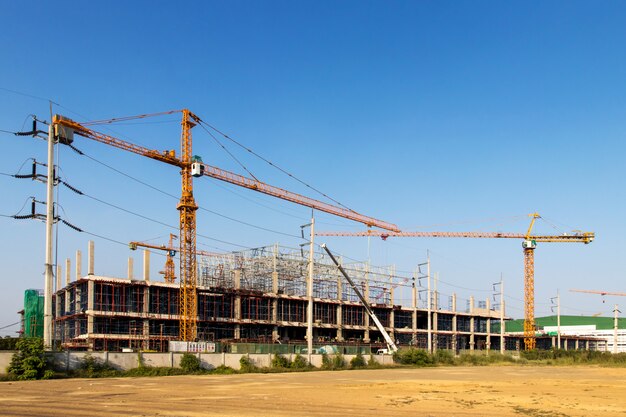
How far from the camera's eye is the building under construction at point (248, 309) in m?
88.4

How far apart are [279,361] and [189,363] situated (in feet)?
34.0

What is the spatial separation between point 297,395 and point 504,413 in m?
10.5

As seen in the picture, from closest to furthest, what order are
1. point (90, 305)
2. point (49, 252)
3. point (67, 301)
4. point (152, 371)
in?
point (49, 252) < point (152, 371) < point (90, 305) < point (67, 301)

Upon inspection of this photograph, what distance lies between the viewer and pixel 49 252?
45469mm

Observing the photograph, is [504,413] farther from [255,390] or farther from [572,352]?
[572,352]

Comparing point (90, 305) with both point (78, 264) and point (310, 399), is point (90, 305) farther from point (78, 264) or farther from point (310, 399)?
point (310, 399)

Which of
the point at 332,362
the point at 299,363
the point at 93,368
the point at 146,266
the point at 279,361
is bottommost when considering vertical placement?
the point at 332,362

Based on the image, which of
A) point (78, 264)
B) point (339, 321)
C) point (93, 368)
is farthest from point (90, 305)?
point (339, 321)

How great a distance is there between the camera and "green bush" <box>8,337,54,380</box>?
1624 inches

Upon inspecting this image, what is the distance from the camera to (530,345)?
13338 cm

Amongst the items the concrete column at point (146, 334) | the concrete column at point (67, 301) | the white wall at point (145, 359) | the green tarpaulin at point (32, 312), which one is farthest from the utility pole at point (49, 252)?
the green tarpaulin at point (32, 312)

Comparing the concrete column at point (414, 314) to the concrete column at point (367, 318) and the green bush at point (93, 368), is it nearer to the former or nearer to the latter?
the concrete column at point (367, 318)

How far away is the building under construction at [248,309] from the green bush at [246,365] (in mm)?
26414

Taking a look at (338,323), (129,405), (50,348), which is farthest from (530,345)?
(129,405)
